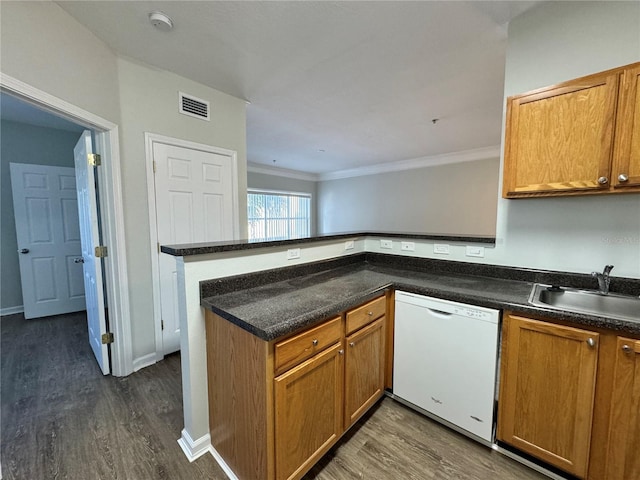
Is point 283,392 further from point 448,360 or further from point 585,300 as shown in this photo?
point 585,300

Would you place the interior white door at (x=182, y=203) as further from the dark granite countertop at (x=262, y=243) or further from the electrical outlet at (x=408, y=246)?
the electrical outlet at (x=408, y=246)

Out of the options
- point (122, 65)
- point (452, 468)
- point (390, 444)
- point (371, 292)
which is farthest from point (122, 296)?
point (452, 468)

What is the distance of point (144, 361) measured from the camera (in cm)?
236

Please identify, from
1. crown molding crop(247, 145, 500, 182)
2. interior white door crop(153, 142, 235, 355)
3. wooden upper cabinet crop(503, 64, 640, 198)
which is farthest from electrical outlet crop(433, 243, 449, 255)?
crown molding crop(247, 145, 500, 182)

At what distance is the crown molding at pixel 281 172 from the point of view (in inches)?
251

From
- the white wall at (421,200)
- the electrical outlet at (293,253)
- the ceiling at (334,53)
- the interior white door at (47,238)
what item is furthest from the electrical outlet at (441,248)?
the interior white door at (47,238)

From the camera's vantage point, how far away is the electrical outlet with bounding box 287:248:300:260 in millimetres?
1866

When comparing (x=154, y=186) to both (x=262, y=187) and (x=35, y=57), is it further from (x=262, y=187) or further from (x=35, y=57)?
(x=262, y=187)

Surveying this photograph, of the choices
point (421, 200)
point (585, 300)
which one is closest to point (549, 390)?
point (585, 300)

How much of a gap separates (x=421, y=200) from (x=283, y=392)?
18.1 feet

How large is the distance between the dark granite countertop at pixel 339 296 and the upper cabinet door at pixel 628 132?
628mm

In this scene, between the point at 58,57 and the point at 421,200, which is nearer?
the point at 58,57

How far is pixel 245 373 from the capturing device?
1.18m

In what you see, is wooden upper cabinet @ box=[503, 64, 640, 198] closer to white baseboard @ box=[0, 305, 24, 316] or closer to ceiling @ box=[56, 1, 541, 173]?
ceiling @ box=[56, 1, 541, 173]
